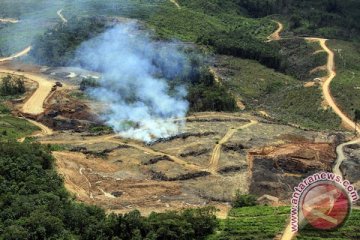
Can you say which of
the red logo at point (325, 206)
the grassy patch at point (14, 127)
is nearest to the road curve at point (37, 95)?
the grassy patch at point (14, 127)

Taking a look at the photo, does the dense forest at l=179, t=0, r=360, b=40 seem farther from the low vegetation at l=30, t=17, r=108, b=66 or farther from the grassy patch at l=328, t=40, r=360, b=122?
the low vegetation at l=30, t=17, r=108, b=66

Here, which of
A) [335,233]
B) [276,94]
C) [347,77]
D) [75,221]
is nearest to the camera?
[335,233]

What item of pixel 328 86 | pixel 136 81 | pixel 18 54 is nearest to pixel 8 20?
pixel 18 54

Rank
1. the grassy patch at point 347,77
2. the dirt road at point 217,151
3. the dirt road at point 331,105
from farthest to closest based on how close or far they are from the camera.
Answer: the grassy patch at point 347,77
the dirt road at point 217,151
the dirt road at point 331,105

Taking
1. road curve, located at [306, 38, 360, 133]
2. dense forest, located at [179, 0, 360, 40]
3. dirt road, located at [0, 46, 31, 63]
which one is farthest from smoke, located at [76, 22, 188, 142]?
dense forest, located at [179, 0, 360, 40]

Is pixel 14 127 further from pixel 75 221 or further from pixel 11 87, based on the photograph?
pixel 75 221

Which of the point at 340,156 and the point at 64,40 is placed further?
the point at 64,40

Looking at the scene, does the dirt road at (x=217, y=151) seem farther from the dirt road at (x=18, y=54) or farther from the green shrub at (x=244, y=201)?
the dirt road at (x=18, y=54)
